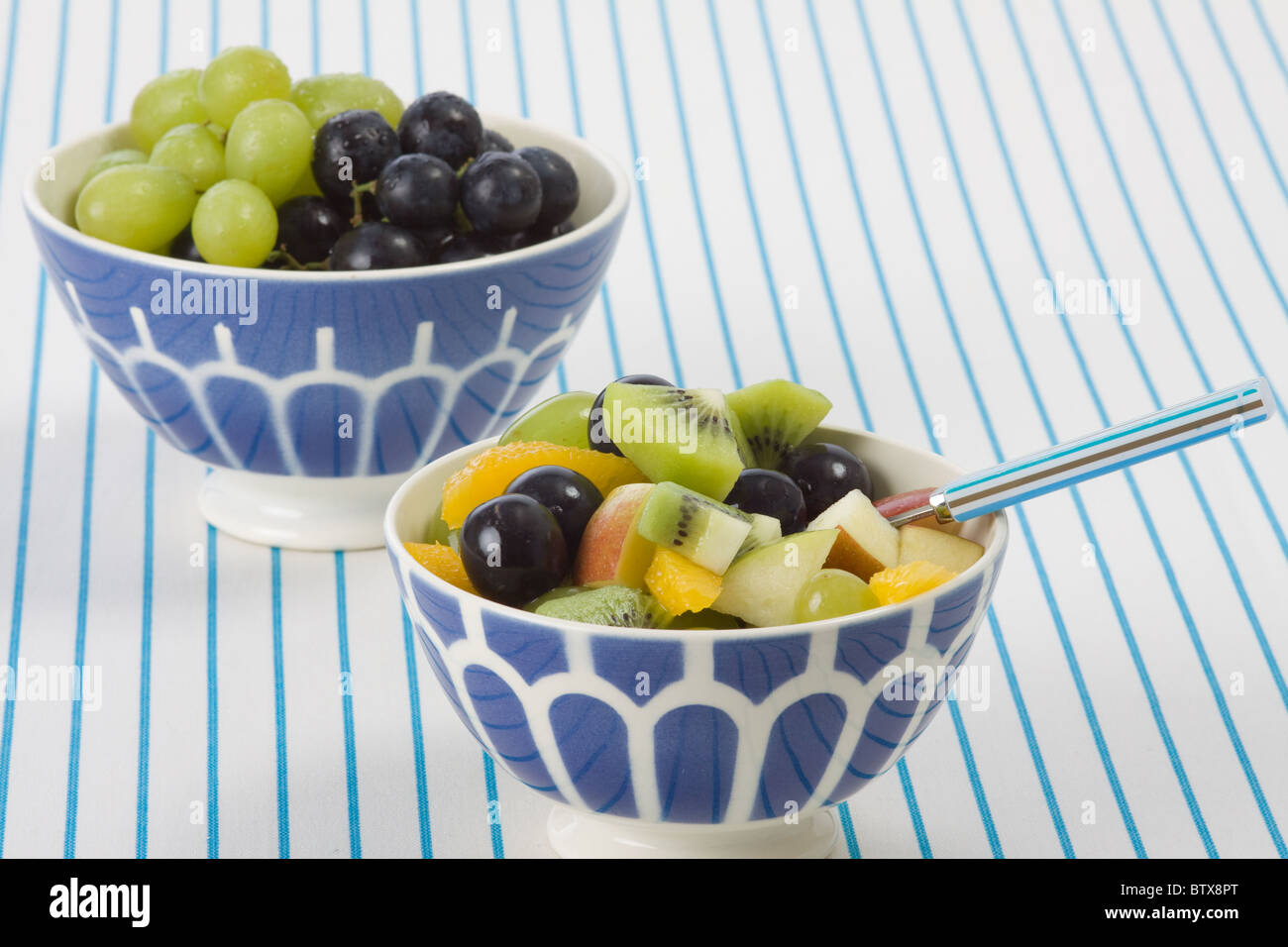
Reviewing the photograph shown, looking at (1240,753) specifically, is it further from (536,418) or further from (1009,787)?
(536,418)

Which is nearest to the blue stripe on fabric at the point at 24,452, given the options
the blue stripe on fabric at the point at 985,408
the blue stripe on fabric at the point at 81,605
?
the blue stripe on fabric at the point at 81,605

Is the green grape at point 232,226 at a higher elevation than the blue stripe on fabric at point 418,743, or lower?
higher

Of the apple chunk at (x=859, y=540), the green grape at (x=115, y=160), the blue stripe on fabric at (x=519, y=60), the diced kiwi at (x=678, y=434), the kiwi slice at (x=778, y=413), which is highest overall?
the blue stripe on fabric at (x=519, y=60)

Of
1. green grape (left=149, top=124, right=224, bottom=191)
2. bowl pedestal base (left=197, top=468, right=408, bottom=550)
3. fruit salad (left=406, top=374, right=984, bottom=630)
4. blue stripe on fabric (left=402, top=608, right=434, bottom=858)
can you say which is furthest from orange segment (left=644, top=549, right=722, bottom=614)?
green grape (left=149, top=124, right=224, bottom=191)

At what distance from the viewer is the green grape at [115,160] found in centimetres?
115

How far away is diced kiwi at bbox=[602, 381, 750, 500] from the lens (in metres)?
0.82

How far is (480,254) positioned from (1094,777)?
501 millimetres

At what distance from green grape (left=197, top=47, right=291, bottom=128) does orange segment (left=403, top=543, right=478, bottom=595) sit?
47cm

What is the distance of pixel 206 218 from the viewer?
1.05 m

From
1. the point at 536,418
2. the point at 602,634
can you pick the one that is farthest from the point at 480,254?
the point at 602,634

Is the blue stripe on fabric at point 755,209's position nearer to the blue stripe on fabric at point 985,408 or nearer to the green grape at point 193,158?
the blue stripe on fabric at point 985,408

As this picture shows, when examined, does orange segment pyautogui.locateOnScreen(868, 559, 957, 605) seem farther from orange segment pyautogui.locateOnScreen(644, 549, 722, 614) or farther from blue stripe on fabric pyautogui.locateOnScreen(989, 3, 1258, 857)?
→ blue stripe on fabric pyautogui.locateOnScreen(989, 3, 1258, 857)

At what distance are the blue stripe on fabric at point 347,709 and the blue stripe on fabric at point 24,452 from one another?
0.18 meters
